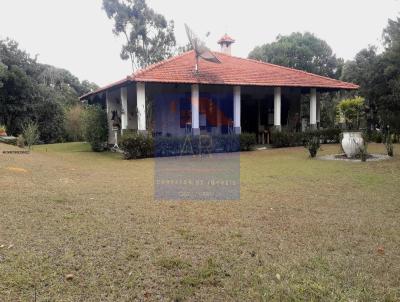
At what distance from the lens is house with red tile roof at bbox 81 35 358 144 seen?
16.6 meters

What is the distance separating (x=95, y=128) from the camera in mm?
19766

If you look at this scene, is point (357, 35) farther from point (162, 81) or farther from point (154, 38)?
point (162, 81)

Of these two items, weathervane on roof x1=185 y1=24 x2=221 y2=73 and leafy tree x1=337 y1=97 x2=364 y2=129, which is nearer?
leafy tree x1=337 y1=97 x2=364 y2=129

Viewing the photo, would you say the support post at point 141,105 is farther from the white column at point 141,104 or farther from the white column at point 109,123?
the white column at point 109,123

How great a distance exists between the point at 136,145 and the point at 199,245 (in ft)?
36.4

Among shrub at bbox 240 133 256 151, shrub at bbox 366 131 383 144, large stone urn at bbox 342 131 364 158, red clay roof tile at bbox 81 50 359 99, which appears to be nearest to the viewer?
large stone urn at bbox 342 131 364 158

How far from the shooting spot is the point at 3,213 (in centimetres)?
538

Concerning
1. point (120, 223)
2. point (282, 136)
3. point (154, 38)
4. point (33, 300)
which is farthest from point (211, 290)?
point (154, 38)

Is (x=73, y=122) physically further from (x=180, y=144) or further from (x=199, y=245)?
(x=199, y=245)

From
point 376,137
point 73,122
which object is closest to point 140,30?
point 73,122

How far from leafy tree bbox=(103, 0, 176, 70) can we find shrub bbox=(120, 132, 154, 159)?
67.6 ft

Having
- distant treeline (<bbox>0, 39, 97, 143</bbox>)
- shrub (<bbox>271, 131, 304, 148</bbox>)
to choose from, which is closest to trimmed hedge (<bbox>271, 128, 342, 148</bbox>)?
shrub (<bbox>271, 131, 304, 148</bbox>)

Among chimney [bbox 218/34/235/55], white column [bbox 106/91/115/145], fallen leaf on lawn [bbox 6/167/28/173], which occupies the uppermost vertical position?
chimney [bbox 218/34/235/55]

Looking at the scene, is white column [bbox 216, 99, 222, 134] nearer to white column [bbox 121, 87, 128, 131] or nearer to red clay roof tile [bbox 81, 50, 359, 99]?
red clay roof tile [bbox 81, 50, 359, 99]
